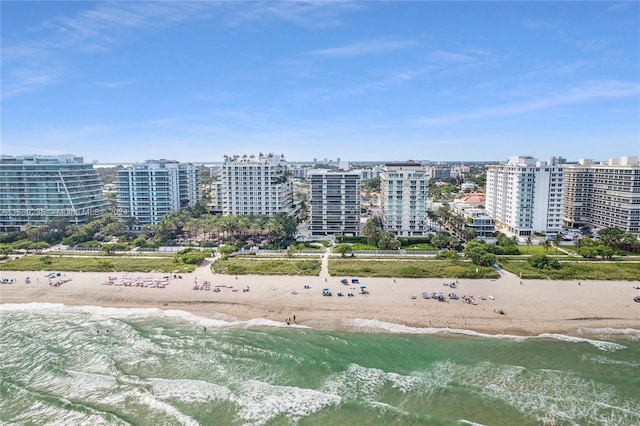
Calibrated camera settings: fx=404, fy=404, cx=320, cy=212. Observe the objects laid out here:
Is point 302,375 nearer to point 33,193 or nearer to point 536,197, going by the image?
point 536,197

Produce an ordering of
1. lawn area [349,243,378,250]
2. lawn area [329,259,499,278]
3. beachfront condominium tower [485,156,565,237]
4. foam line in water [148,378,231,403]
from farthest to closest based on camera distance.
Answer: beachfront condominium tower [485,156,565,237]
lawn area [349,243,378,250]
lawn area [329,259,499,278]
foam line in water [148,378,231,403]

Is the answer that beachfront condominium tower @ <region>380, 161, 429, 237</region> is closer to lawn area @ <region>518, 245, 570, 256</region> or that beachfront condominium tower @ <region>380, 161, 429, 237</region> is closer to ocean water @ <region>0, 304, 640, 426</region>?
lawn area @ <region>518, 245, 570, 256</region>

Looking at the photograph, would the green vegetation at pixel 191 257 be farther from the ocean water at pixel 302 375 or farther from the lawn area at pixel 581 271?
the lawn area at pixel 581 271

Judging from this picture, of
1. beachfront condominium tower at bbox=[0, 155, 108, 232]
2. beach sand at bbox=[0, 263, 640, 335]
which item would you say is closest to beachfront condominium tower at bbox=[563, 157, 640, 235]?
beach sand at bbox=[0, 263, 640, 335]

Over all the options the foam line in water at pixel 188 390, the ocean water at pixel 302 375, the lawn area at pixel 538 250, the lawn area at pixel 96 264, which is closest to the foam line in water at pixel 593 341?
the ocean water at pixel 302 375

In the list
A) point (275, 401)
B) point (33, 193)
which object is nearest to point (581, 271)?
point (275, 401)

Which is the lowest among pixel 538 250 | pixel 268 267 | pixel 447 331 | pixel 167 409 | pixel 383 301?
pixel 167 409
